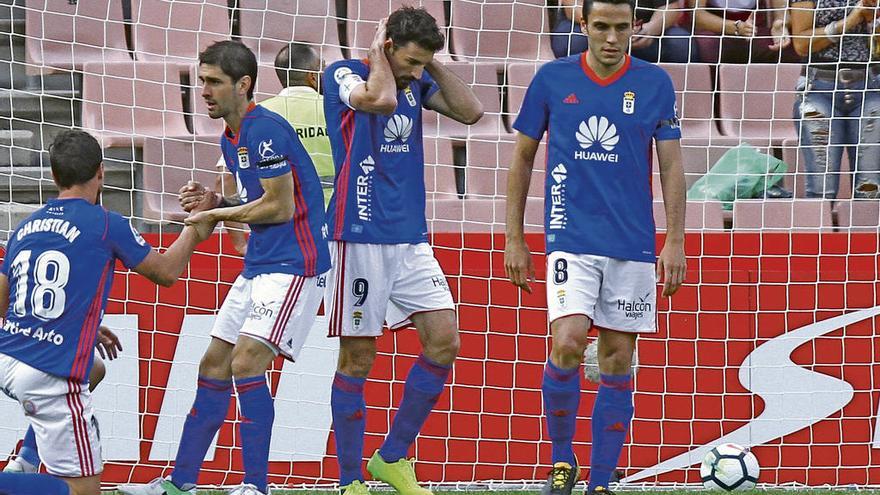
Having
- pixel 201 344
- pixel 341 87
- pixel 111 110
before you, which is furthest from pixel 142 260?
pixel 111 110

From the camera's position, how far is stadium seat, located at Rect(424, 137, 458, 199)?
301 inches

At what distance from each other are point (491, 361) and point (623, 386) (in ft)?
5.11

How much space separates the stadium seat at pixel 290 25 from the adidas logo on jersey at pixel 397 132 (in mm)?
2550

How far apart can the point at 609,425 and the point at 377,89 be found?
1.62 m

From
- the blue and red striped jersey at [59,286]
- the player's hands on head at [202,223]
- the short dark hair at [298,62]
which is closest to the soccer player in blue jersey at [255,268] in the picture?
the player's hands on head at [202,223]

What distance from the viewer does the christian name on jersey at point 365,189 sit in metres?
5.71

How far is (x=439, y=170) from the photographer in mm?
7695

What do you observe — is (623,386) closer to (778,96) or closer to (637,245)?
(637,245)

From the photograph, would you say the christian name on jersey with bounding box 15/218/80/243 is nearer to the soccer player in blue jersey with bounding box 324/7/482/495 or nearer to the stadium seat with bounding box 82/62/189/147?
the soccer player in blue jersey with bounding box 324/7/482/495

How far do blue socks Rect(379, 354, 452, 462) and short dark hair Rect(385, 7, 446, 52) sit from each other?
4.22 feet

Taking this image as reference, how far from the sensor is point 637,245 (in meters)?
5.52

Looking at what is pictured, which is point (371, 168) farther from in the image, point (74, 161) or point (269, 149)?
point (74, 161)

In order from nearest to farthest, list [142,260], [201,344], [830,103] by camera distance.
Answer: [142,260] < [201,344] < [830,103]

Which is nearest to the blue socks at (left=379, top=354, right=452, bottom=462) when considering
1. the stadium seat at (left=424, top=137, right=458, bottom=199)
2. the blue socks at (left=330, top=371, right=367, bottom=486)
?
the blue socks at (left=330, top=371, right=367, bottom=486)
